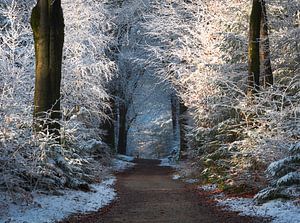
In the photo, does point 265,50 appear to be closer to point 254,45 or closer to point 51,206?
point 254,45

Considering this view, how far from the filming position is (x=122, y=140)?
110 feet

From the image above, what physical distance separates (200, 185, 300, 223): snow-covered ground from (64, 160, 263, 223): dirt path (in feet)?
0.99

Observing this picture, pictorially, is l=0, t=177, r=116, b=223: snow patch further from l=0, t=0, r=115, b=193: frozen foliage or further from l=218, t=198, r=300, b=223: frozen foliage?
l=218, t=198, r=300, b=223: frozen foliage

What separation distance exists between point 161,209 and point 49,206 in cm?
278

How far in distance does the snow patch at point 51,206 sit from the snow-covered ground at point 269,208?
327 centimetres

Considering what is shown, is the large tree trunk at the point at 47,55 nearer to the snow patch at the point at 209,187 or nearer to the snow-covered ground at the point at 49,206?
the snow-covered ground at the point at 49,206

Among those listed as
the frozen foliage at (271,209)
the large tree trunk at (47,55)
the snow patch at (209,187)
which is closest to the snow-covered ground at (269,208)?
the frozen foliage at (271,209)

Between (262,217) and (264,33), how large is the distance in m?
7.78

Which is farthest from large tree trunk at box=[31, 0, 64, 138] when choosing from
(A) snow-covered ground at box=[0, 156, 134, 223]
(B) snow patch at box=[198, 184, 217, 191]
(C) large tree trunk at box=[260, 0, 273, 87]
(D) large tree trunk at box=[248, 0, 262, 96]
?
(C) large tree trunk at box=[260, 0, 273, 87]

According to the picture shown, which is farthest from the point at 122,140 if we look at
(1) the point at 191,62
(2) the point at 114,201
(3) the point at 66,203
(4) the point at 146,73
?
(3) the point at 66,203

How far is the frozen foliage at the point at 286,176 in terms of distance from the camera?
9.58 meters

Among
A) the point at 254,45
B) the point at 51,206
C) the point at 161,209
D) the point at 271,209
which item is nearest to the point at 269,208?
the point at 271,209

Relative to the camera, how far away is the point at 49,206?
9688 millimetres

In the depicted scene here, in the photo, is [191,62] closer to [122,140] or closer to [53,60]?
[53,60]
